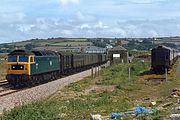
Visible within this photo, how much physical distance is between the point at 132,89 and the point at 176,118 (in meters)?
20.5

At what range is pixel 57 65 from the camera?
1982 inches

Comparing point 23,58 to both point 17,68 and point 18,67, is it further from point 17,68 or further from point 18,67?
point 17,68

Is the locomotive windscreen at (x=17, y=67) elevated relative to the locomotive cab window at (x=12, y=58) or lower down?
lower down

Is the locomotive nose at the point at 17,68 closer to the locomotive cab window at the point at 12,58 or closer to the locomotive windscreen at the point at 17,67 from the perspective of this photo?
the locomotive windscreen at the point at 17,67

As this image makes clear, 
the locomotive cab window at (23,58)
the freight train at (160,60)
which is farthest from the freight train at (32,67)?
the freight train at (160,60)

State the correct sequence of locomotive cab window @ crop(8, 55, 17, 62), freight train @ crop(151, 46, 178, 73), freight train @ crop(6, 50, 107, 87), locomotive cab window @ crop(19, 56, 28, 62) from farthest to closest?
1. freight train @ crop(151, 46, 178, 73)
2. locomotive cab window @ crop(8, 55, 17, 62)
3. freight train @ crop(6, 50, 107, 87)
4. locomotive cab window @ crop(19, 56, 28, 62)

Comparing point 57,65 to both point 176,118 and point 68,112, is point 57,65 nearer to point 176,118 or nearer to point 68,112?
point 68,112

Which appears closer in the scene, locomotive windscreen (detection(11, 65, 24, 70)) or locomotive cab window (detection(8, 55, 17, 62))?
locomotive windscreen (detection(11, 65, 24, 70))

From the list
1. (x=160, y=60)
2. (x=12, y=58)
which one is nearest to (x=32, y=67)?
(x=12, y=58)

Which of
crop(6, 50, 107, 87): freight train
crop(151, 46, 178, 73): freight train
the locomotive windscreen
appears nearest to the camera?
crop(6, 50, 107, 87): freight train

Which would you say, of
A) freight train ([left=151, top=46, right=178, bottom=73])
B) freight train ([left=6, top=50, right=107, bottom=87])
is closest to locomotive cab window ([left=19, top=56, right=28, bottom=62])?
freight train ([left=6, top=50, right=107, bottom=87])

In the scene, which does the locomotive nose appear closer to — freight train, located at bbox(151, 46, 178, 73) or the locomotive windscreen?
the locomotive windscreen

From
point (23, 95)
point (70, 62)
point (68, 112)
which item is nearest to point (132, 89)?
point (23, 95)

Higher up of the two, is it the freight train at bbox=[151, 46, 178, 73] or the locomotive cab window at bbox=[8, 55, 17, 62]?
the locomotive cab window at bbox=[8, 55, 17, 62]
